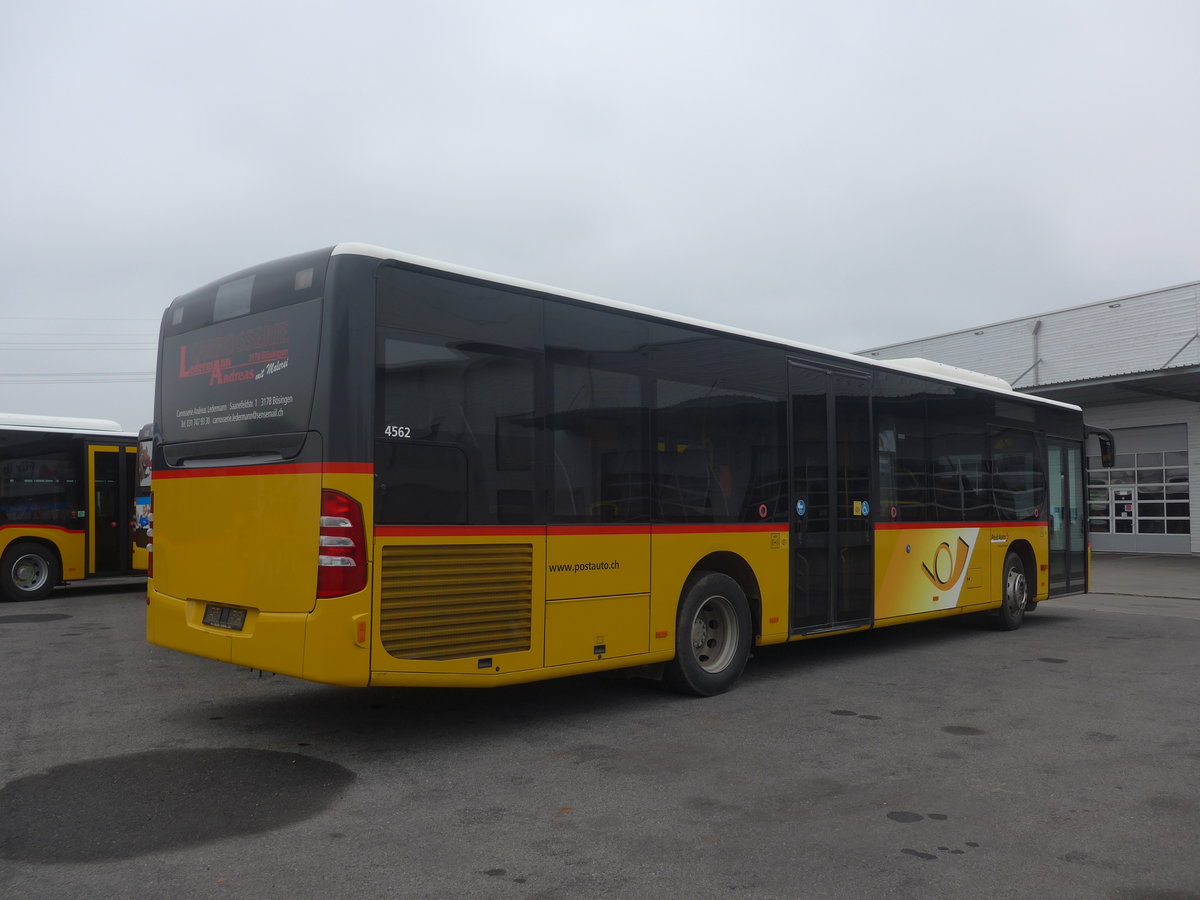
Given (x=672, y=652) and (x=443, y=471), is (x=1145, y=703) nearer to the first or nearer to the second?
(x=672, y=652)

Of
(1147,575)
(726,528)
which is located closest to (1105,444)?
(1147,575)

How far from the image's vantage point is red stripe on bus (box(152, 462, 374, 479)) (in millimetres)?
5688

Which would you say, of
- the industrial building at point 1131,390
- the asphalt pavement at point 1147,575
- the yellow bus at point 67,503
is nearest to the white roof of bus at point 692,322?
the asphalt pavement at point 1147,575

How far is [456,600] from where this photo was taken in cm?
609

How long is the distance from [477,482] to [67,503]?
13.0 meters

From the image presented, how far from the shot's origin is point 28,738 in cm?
648

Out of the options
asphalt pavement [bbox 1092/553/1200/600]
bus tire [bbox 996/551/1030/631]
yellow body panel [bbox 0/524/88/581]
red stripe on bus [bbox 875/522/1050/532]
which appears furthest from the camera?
asphalt pavement [bbox 1092/553/1200/600]

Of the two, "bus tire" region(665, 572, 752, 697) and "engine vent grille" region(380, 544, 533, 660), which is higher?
"engine vent grille" region(380, 544, 533, 660)

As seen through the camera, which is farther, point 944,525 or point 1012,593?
point 1012,593

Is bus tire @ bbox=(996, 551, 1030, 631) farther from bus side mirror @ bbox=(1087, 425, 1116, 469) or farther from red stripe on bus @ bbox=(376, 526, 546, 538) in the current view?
red stripe on bus @ bbox=(376, 526, 546, 538)

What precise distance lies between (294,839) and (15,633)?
910cm

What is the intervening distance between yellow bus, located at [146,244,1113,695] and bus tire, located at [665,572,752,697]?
24 millimetres

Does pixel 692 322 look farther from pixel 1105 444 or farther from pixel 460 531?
pixel 1105 444

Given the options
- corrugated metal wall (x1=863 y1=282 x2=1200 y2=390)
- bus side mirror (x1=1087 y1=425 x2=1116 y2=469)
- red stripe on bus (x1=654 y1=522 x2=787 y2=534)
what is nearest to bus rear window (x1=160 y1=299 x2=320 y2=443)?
red stripe on bus (x1=654 y1=522 x2=787 y2=534)
